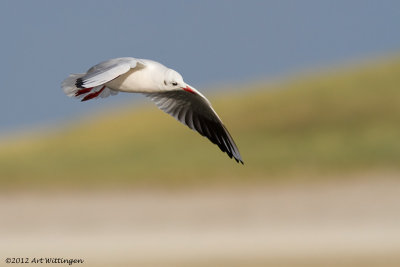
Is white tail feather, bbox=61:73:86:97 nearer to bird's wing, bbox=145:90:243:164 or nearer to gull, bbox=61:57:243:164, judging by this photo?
gull, bbox=61:57:243:164

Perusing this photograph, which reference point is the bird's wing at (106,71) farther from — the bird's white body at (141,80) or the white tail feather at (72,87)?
the white tail feather at (72,87)

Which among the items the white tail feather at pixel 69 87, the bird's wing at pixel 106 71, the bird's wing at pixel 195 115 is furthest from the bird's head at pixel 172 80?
the bird's wing at pixel 195 115

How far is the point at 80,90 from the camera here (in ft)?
22.4

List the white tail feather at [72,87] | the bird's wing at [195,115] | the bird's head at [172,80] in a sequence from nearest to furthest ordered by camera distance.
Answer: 1. the bird's head at [172,80]
2. the white tail feather at [72,87]
3. the bird's wing at [195,115]

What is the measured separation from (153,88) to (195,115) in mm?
1190

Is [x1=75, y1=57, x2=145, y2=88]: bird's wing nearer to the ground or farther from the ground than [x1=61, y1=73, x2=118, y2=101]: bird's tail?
nearer to the ground

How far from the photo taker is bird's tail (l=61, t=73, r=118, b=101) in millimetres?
6848

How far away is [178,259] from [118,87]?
20.9 ft

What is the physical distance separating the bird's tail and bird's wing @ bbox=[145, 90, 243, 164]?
436 millimetres

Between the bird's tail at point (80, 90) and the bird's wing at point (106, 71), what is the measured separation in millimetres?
523

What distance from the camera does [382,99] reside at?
1845 cm

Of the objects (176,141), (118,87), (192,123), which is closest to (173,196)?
(176,141)

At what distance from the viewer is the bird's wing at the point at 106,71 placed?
571 centimetres

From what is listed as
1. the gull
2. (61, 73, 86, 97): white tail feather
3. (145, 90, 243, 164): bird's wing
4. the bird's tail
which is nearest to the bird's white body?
the gull
